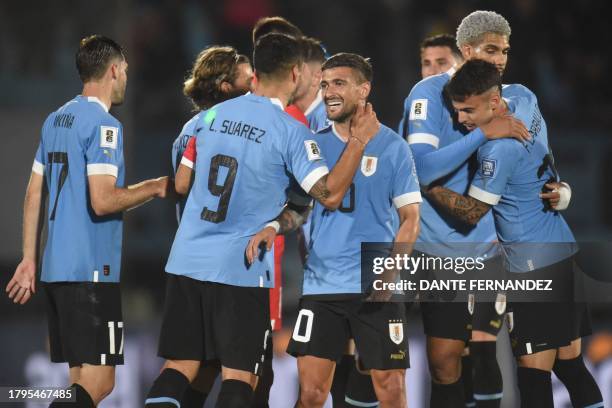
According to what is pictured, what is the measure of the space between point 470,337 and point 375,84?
231 inches

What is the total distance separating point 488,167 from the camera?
5.60 m

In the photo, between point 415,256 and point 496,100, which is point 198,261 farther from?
point 496,100

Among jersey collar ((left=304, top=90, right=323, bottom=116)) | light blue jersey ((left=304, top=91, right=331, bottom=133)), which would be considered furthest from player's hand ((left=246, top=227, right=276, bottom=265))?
jersey collar ((left=304, top=90, right=323, bottom=116))

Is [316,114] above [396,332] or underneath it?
above

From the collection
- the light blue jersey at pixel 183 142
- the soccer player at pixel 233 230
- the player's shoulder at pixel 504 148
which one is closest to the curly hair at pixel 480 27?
the player's shoulder at pixel 504 148

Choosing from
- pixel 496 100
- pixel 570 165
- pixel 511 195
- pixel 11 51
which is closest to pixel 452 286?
pixel 511 195

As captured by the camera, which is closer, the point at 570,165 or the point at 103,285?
the point at 103,285

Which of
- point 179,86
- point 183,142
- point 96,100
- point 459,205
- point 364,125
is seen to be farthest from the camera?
point 179,86

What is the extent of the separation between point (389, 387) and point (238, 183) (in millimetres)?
1308

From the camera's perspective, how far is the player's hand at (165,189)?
5562mm

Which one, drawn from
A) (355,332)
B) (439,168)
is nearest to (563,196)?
(439,168)

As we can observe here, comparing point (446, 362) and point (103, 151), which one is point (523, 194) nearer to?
point (446, 362)

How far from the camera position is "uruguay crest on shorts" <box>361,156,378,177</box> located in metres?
5.53

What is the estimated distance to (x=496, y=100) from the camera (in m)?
5.68
